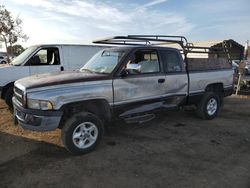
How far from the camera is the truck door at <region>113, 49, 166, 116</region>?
526 cm

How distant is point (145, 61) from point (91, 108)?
5.33 feet

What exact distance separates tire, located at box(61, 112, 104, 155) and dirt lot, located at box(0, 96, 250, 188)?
0.53ft

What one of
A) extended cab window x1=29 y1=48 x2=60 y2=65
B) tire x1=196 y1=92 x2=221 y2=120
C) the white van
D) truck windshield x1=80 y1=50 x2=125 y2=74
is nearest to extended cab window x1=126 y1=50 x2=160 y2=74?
truck windshield x1=80 y1=50 x2=125 y2=74

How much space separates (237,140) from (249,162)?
3.89 feet

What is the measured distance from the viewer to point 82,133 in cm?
482

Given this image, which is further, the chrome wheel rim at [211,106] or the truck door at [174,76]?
the chrome wheel rim at [211,106]

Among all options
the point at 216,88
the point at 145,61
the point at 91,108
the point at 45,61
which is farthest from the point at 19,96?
the point at 216,88

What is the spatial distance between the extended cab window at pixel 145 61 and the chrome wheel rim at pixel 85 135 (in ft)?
4.53

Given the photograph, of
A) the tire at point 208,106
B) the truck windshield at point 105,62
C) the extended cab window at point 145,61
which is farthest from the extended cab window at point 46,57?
the tire at point 208,106

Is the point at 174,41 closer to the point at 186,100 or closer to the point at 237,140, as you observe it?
the point at 186,100

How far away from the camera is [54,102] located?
443 cm

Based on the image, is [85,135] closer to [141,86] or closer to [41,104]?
[41,104]

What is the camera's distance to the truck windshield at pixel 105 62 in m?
5.38

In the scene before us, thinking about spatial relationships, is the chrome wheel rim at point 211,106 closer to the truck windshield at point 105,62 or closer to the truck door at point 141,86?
the truck door at point 141,86
